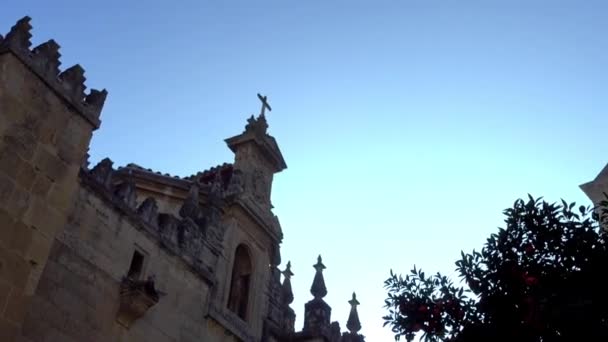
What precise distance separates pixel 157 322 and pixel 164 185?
4.85 m

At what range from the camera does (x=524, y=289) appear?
23.3ft

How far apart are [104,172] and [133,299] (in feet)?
7.78

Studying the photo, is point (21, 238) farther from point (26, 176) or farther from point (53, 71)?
point (53, 71)

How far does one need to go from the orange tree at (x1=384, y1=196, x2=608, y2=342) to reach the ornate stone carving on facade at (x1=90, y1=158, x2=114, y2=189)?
6251 mm

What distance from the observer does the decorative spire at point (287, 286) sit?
1767cm

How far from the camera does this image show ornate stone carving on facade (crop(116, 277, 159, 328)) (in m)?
11.7

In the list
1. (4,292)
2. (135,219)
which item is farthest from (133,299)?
(4,292)

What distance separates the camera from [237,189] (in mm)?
16094

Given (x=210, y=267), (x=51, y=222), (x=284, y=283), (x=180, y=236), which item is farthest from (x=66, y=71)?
(x=284, y=283)

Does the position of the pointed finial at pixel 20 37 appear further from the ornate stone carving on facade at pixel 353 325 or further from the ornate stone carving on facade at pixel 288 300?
the ornate stone carving on facade at pixel 353 325

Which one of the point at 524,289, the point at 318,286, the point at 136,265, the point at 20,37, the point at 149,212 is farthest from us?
the point at 318,286

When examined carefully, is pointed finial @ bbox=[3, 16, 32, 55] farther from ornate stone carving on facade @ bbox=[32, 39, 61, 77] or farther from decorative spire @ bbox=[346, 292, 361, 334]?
decorative spire @ bbox=[346, 292, 361, 334]

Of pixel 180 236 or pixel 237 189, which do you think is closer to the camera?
pixel 180 236

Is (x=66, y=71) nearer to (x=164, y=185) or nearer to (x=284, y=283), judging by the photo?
(x=164, y=185)
